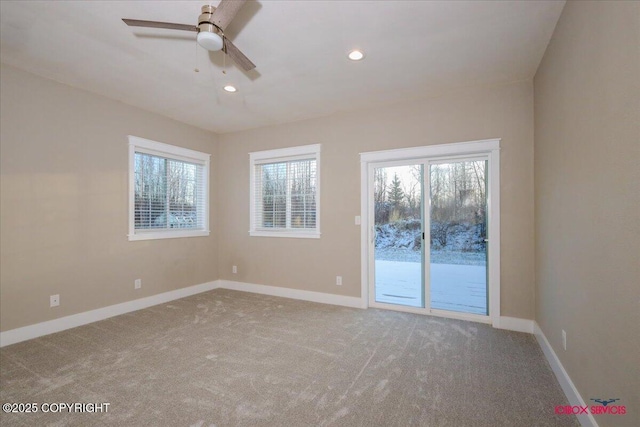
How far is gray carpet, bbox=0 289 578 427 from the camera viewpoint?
6.26 ft

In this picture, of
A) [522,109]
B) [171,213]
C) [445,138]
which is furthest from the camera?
[171,213]

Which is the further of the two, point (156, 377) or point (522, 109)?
point (522, 109)

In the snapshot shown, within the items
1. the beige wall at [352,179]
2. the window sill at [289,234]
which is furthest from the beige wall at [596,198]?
the window sill at [289,234]

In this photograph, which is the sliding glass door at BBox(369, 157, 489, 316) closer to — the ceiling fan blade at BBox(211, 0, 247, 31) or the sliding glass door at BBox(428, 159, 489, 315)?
the sliding glass door at BBox(428, 159, 489, 315)

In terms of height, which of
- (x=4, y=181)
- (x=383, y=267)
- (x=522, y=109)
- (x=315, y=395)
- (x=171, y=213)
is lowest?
(x=315, y=395)

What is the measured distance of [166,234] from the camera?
4.46 m

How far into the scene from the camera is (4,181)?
2928mm

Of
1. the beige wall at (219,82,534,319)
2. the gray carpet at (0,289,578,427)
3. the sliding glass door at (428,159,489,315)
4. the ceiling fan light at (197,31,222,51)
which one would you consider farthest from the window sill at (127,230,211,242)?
the sliding glass door at (428,159,489,315)

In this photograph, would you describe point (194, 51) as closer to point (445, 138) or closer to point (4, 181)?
point (4, 181)

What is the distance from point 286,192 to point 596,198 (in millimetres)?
3839

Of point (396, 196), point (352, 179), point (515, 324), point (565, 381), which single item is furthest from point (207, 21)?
point (515, 324)

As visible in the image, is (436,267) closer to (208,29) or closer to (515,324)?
(515,324)

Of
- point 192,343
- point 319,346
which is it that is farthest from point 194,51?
point 319,346

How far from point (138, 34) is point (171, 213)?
9.05 feet
